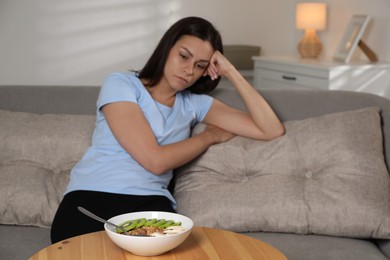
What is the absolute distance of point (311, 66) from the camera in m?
3.99

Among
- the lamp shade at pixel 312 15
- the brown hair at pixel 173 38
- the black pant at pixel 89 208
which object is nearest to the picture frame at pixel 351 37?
the lamp shade at pixel 312 15

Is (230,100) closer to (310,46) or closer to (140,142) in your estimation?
(140,142)

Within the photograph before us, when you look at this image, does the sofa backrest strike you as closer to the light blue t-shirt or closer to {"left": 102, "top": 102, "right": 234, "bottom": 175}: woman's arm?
the light blue t-shirt

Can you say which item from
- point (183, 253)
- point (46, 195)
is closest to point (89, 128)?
point (46, 195)

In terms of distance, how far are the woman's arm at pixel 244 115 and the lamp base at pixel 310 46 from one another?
248 cm

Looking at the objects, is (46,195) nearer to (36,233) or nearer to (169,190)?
(36,233)

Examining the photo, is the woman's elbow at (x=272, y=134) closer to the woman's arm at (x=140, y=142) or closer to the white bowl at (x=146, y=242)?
the woman's arm at (x=140, y=142)

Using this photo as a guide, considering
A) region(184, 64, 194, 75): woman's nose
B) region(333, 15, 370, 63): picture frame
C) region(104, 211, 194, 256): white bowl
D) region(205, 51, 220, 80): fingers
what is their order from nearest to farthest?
region(104, 211, 194, 256): white bowl < region(184, 64, 194, 75): woman's nose < region(205, 51, 220, 80): fingers < region(333, 15, 370, 63): picture frame

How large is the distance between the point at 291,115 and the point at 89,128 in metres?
0.73

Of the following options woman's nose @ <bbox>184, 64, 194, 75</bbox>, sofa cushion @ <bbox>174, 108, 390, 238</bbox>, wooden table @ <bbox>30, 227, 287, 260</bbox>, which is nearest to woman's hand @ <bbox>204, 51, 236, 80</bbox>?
woman's nose @ <bbox>184, 64, 194, 75</bbox>

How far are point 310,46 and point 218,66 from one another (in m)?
2.55

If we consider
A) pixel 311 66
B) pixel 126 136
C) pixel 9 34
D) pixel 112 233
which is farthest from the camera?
pixel 9 34

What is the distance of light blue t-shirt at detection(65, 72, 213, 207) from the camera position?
190 centimetres

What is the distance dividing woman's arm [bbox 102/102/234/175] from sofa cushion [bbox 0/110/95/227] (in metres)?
0.26
